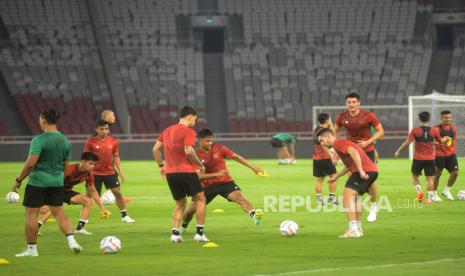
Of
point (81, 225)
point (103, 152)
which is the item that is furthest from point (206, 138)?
point (103, 152)

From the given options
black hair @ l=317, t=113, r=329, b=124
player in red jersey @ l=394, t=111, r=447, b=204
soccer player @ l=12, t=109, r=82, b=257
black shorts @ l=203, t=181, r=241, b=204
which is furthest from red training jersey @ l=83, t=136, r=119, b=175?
player in red jersey @ l=394, t=111, r=447, b=204

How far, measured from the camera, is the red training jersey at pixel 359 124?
58.0ft

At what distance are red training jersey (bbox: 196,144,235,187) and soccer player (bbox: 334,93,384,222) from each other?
2.87 meters

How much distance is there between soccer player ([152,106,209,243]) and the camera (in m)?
14.5

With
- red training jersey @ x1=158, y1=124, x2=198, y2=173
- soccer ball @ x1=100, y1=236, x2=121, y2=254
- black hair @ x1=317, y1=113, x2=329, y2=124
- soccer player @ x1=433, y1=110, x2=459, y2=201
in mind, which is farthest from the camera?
soccer player @ x1=433, y1=110, x2=459, y2=201

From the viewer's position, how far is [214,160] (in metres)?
15.8

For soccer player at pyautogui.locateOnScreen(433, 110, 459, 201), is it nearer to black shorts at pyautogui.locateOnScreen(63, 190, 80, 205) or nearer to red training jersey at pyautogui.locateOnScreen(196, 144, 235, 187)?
red training jersey at pyautogui.locateOnScreen(196, 144, 235, 187)

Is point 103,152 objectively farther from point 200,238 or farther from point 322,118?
point 322,118

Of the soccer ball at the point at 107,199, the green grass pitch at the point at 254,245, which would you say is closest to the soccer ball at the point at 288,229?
the green grass pitch at the point at 254,245

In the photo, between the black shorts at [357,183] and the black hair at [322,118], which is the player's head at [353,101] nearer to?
the black shorts at [357,183]

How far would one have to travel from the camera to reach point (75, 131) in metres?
54.7

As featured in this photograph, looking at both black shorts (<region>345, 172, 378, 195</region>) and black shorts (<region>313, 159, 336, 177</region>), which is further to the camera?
black shorts (<region>313, 159, 336, 177</region>)

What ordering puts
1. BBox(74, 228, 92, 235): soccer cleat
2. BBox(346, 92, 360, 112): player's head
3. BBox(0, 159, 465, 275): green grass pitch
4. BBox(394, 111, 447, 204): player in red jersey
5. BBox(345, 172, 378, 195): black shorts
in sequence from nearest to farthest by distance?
BBox(0, 159, 465, 275): green grass pitch, BBox(345, 172, 378, 195): black shorts, BBox(74, 228, 92, 235): soccer cleat, BBox(346, 92, 360, 112): player's head, BBox(394, 111, 447, 204): player in red jersey

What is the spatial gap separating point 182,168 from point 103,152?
4559 mm
